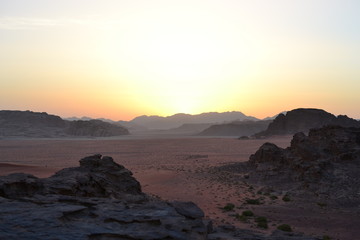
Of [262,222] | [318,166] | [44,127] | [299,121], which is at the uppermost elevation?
[299,121]

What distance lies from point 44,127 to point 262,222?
124102 millimetres

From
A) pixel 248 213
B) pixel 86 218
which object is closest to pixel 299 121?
pixel 248 213

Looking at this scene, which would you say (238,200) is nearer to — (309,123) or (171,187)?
(171,187)

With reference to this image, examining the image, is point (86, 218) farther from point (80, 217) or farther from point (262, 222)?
point (262, 222)

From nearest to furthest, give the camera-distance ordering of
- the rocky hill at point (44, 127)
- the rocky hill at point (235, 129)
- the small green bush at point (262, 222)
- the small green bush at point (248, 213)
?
the small green bush at point (262, 222)
the small green bush at point (248, 213)
the rocky hill at point (44, 127)
the rocky hill at point (235, 129)

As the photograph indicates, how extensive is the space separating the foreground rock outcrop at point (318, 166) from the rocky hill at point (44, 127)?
9668cm

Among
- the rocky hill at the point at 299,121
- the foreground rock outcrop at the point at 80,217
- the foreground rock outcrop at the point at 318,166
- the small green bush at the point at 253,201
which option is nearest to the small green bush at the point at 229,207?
the small green bush at the point at 253,201

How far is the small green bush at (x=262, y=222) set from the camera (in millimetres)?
15172

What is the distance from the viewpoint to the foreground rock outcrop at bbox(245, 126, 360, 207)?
71.4ft

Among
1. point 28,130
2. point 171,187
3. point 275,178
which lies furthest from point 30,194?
point 28,130

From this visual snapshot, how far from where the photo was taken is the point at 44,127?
415 ft

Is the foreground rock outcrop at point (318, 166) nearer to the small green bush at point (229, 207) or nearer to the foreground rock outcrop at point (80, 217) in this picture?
the small green bush at point (229, 207)

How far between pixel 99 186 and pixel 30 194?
4.09m

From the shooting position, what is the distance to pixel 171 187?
25594 mm
